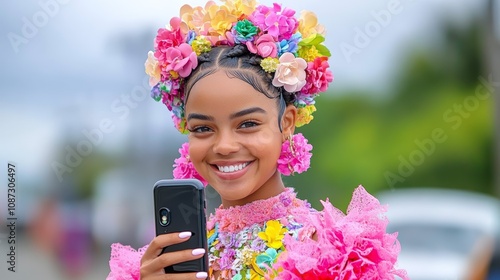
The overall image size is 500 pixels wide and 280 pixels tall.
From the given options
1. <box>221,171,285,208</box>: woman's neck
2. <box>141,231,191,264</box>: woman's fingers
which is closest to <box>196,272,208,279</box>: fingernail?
<box>141,231,191,264</box>: woman's fingers

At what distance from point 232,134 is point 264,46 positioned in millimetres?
333

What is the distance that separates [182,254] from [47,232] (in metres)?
4.78

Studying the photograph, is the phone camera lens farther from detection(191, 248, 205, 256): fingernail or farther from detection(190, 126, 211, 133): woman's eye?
detection(190, 126, 211, 133): woman's eye

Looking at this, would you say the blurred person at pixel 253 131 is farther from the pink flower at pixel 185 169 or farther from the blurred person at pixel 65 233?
the blurred person at pixel 65 233

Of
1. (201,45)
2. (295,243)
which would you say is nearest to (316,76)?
(201,45)

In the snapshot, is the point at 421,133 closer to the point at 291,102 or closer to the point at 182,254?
the point at 291,102

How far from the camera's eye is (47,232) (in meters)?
6.80

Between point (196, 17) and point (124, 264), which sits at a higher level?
point (196, 17)

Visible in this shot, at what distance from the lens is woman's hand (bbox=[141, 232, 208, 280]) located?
7.48 ft

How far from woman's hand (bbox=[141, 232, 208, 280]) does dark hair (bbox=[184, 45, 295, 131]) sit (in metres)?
0.59

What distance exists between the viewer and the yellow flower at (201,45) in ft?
9.00

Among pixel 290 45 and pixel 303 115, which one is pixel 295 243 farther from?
pixel 290 45

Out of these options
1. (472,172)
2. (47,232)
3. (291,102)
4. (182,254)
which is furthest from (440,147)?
(182,254)

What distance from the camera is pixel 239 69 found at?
8.75ft
